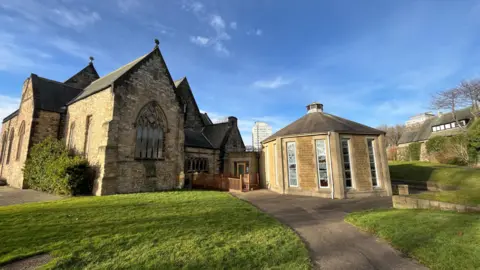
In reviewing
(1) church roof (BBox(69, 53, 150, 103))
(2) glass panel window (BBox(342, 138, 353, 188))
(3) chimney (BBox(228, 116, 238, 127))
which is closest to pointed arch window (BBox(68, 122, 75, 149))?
(1) church roof (BBox(69, 53, 150, 103))

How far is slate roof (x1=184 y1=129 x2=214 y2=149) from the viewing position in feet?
71.4

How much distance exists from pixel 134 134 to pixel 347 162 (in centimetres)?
1534

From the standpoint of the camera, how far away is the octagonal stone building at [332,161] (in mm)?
13734

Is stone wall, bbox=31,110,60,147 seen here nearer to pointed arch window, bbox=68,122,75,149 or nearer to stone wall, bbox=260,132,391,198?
pointed arch window, bbox=68,122,75,149

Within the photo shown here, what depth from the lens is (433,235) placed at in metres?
5.73

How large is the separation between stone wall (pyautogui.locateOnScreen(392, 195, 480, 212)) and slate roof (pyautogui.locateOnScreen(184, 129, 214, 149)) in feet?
55.6

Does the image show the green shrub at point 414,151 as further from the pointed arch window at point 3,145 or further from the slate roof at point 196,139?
the pointed arch window at point 3,145

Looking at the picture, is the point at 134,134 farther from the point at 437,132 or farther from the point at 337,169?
the point at 437,132

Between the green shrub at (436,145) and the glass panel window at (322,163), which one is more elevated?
the green shrub at (436,145)

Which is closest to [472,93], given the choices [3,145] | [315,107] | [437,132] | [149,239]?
[437,132]

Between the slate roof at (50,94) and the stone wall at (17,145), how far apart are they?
1.96 feet

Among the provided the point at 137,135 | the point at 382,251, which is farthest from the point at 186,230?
the point at 137,135

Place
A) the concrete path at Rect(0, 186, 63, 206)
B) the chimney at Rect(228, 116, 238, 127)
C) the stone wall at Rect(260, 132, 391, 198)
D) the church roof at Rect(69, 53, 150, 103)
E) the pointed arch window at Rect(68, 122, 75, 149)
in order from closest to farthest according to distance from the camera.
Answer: the concrete path at Rect(0, 186, 63, 206) → the stone wall at Rect(260, 132, 391, 198) → the church roof at Rect(69, 53, 150, 103) → the pointed arch window at Rect(68, 122, 75, 149) → the chimney at Rect(228, 116, 238, 127)

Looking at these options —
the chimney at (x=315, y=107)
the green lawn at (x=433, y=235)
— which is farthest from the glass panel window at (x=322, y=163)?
the green lawn at (x=433, y=235)
